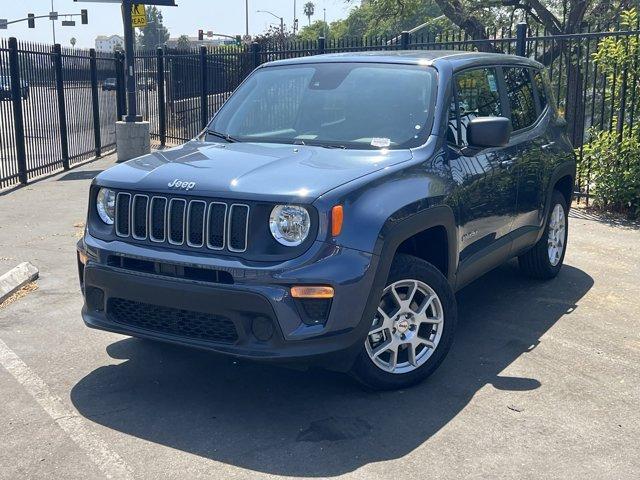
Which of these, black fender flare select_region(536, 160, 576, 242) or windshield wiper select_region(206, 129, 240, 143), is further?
black fender flare select_region(536, 160, 576, 242)

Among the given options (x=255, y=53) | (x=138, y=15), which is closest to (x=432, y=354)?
(x=255, y=53)

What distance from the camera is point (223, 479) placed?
140 inches

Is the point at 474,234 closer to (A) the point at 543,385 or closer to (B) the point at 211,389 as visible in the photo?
(A) the point at 543,385

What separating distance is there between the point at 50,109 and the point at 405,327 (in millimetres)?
11142

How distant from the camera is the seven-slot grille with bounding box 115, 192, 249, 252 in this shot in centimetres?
403

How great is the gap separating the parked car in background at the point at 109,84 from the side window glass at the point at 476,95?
12186mm

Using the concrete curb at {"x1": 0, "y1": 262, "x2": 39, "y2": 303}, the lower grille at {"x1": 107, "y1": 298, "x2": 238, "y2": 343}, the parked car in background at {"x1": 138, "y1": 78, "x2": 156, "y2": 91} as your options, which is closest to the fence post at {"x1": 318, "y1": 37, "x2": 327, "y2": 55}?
the parked car in background at {"x1": 138, "y1": 78, "x2": 156, "y2": 91}

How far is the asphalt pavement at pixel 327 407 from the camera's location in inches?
145

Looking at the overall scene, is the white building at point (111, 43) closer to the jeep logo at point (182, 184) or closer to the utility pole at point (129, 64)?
the utility pole at point (129, 64)

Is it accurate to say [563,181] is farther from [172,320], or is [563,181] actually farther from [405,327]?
[172,320]

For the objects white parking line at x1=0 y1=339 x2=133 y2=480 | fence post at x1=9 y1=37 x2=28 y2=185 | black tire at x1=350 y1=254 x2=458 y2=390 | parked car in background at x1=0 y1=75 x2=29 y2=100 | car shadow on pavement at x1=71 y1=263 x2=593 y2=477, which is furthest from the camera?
fence post at x1=9 y1=37 x2=28 y2=185

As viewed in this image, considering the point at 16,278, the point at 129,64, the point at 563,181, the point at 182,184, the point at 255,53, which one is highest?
the point at 255,53

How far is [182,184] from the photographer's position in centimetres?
420

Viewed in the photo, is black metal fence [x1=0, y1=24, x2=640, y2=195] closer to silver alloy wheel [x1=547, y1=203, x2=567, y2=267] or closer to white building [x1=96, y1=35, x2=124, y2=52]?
silver alloy wheel [x1=547, y1=203, x2=567, y2=267]
